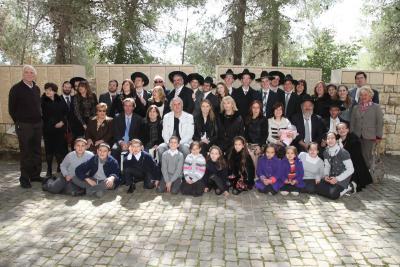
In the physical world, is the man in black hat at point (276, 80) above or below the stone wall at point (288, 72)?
below

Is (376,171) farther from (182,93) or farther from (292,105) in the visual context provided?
(182,93)

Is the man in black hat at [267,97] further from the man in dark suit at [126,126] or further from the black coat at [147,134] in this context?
the man in dark suit at [126,126]

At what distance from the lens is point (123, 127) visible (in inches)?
265

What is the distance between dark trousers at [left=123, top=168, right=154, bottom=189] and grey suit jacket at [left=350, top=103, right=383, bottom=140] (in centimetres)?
372

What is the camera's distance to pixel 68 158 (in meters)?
6.01

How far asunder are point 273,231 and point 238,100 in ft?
10.9

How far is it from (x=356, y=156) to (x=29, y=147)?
5319 millimetres

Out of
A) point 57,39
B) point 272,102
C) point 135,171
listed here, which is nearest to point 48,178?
point 135,171

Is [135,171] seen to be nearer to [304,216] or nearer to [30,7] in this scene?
[304,216]

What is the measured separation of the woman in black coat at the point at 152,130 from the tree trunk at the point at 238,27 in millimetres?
5531

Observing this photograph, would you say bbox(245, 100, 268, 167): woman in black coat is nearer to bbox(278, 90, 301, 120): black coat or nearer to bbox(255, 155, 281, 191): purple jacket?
bbox(255, 155, 281, 191): purple jacket

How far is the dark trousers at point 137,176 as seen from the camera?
6.11 m

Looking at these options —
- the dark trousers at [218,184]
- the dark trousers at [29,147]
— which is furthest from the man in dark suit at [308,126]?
the dark trousers at [29,147]

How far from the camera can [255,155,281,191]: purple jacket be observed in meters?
5.90
